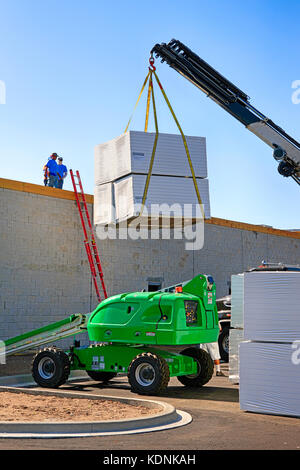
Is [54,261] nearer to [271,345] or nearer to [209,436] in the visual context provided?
[271,345]

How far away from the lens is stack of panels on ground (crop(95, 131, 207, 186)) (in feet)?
42.5

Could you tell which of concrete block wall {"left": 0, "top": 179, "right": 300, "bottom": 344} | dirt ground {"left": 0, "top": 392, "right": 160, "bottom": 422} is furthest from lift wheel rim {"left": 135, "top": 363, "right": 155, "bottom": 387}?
concrete block wall {"left": 0, "top": 179, "right": 300, "bottom": 344}

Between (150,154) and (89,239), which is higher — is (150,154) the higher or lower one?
the higher one

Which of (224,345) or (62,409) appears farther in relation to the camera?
(224,345)

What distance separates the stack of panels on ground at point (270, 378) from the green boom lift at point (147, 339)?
1755mm

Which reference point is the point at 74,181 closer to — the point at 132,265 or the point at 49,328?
the point at 132,265

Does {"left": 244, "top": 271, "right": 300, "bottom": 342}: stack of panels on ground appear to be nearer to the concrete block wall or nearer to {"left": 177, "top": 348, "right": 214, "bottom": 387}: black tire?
{"left": 177, "top": 348, "right": 214, "bottom": 387}: black tire

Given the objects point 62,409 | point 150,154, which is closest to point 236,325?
point 150,154

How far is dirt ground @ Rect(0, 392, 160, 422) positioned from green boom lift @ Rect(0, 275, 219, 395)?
146cm

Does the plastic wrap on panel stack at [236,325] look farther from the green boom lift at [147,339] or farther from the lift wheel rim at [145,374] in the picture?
the lift wheel rim at [145,374]

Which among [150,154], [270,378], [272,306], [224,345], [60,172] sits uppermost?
[60,172]

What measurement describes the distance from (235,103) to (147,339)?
7505 millimetres

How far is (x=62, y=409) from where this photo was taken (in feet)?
28.0
